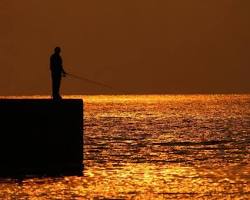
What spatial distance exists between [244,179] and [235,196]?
5.20 meters

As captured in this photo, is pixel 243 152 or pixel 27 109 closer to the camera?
pixel 27 109

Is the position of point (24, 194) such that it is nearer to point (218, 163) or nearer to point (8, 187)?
point (8, 187)

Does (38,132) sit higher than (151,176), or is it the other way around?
(38,132)

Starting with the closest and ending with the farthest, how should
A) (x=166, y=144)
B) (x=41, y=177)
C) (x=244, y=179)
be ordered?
(x=41, y=177)
(x=244, y=179)
(x=166, y=144)

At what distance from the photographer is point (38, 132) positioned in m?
40.4

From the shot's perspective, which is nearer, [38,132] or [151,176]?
[38,132]

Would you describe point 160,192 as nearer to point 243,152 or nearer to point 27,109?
point 27,109

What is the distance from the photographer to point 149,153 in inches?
2461

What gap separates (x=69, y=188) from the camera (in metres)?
41.0

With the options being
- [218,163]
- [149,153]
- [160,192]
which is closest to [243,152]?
[149,153]

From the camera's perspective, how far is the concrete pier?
40.1 metres

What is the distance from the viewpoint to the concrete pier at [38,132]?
131 ft

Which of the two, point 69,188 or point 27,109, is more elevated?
point 27,109

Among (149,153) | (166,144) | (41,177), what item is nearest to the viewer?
(41,177)
